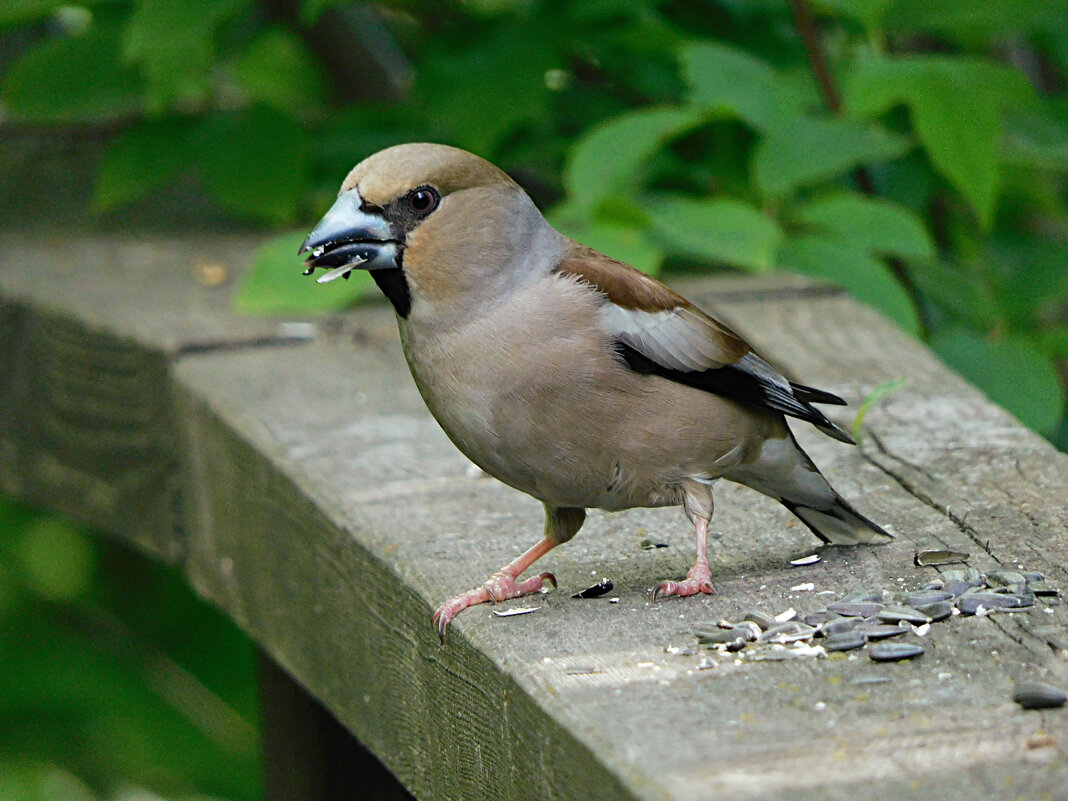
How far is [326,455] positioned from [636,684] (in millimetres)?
1479

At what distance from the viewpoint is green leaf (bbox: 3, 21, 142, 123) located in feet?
16.6

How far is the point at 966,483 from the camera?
116 inches

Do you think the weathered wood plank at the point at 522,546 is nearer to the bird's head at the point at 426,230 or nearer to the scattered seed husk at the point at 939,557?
the scattered seed husk at the point at 939,557

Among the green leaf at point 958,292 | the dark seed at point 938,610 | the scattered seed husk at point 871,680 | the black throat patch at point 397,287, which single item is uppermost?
the black throat patch at point 397,287

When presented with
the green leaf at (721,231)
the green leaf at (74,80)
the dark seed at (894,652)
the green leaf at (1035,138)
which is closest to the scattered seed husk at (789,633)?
the dark seed at (894,652)

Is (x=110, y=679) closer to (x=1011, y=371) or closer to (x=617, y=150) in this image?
(x=617, y=150)

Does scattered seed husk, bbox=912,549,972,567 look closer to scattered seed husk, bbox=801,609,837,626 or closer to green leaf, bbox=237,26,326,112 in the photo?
scattered seed husk, bbox=801,609,837,626

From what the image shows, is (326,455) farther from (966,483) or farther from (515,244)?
(966,483)

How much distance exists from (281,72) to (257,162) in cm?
69

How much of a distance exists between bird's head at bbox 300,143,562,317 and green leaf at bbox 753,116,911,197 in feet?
4.95

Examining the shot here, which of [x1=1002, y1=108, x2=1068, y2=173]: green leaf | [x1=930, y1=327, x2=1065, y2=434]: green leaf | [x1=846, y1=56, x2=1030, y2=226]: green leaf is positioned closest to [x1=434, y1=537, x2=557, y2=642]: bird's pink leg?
[x1=930, y1=327, x2=1065, y2=434]: green leaf

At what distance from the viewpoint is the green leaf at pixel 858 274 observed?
4.09 m

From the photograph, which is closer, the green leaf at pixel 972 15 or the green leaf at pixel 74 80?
the green leaf at pixel 972 15

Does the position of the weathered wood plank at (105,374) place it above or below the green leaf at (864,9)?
below
